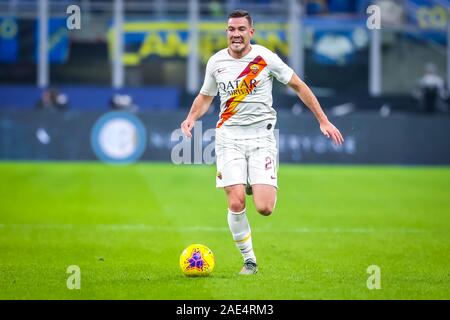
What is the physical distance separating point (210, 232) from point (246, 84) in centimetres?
492

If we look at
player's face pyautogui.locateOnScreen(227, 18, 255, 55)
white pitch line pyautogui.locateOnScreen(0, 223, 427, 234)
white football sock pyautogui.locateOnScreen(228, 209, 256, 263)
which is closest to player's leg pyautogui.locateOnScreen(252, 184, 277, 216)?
white football sock pyautogui.locateOnScreen(228, 209, 256, 263)

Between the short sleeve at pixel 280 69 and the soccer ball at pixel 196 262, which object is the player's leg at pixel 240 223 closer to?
the soccer ball at pixel 196 262

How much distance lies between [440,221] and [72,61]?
812 inches

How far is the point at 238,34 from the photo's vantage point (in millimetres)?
10102

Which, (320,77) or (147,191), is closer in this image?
(147,191)

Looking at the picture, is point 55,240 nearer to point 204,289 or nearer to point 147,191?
point 204,289

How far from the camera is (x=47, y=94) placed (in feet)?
94.5

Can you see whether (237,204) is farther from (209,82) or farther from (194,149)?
(194,149)

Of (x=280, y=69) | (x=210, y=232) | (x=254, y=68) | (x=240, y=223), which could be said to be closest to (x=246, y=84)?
(x=254, y=68)
